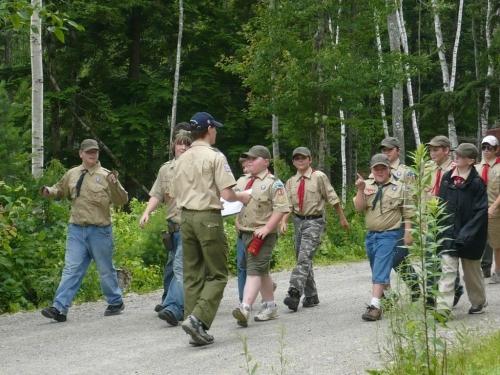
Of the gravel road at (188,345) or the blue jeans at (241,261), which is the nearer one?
the gravel road at (188,345)

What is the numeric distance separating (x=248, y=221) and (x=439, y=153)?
2521mm

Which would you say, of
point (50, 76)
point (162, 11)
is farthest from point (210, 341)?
point (162, 11)

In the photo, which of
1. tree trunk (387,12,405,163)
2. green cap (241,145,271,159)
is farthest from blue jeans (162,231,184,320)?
tree trunk (387,12,405,163)

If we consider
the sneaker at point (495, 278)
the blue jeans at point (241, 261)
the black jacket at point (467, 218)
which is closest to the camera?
the black jacket at point (467, 218)

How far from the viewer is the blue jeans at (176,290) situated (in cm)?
1020

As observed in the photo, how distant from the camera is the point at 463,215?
9.97m

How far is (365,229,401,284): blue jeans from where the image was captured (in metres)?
10.3

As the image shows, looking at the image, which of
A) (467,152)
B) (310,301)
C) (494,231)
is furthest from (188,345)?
(494,231)

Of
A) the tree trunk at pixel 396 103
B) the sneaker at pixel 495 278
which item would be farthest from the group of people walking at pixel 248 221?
the tree trunk at pixel 396 103

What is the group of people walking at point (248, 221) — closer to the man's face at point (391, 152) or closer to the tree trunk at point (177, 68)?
the man's face at point (391, 152)

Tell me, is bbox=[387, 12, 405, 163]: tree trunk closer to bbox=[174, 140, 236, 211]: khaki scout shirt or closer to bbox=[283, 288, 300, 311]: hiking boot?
bbox=[283, 288, 300, 311]: hiking boot

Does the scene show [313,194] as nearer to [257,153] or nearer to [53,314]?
[257,153]

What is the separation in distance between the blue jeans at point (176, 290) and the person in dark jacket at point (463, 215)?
2792mm

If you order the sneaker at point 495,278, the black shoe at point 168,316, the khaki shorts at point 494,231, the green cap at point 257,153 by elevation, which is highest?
the green cap at point 257,153
